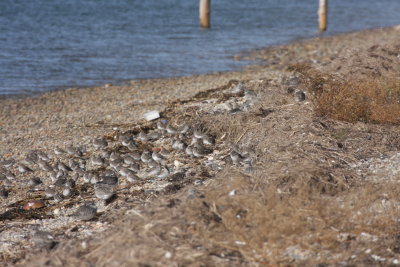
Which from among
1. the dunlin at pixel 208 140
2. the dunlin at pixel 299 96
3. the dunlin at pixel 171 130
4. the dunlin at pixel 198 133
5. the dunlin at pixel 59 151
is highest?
the dunlin at pixel 299 96

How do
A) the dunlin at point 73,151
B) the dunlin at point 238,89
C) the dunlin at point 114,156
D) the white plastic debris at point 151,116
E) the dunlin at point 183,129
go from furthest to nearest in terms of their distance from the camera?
1. the dunlin at point 238,89
2. the white plastic debris at point 151,116
3. the dunlin at point 183,129
4. the dunlin at point 73,151
5. the dunlin at point 114,156

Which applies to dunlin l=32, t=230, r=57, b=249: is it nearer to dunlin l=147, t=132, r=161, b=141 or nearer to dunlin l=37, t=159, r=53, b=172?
dunlin l=37, t=159, r=53, b=172

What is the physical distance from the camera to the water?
1577cm

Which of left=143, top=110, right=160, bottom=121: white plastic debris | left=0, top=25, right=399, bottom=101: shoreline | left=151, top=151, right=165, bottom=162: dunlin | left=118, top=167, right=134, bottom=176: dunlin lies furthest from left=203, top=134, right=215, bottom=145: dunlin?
left=0, top=25, right=399, bottom=101: shoreline

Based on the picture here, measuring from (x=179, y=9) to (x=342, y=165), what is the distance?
2435 cm

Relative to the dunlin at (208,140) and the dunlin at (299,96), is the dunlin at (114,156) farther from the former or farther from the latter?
the dunlin at (299,96)

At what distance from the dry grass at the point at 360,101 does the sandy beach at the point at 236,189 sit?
13 cm

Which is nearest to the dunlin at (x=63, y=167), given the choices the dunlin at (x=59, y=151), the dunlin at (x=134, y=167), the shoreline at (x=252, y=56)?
the dunlin at (x=59, y=151)

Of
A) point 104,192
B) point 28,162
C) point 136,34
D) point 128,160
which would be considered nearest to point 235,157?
point 128,160

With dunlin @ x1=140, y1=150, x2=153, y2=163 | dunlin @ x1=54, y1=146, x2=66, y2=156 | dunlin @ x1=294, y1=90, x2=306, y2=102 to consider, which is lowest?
dunlin @ x1=54, y1=146, x2=66, y2=156

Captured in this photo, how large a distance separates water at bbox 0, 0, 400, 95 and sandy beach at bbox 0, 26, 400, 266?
468 centimetres

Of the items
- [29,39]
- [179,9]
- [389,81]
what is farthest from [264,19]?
[389,81]

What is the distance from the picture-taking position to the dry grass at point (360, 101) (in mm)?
7629

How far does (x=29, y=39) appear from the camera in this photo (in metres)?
20.2
